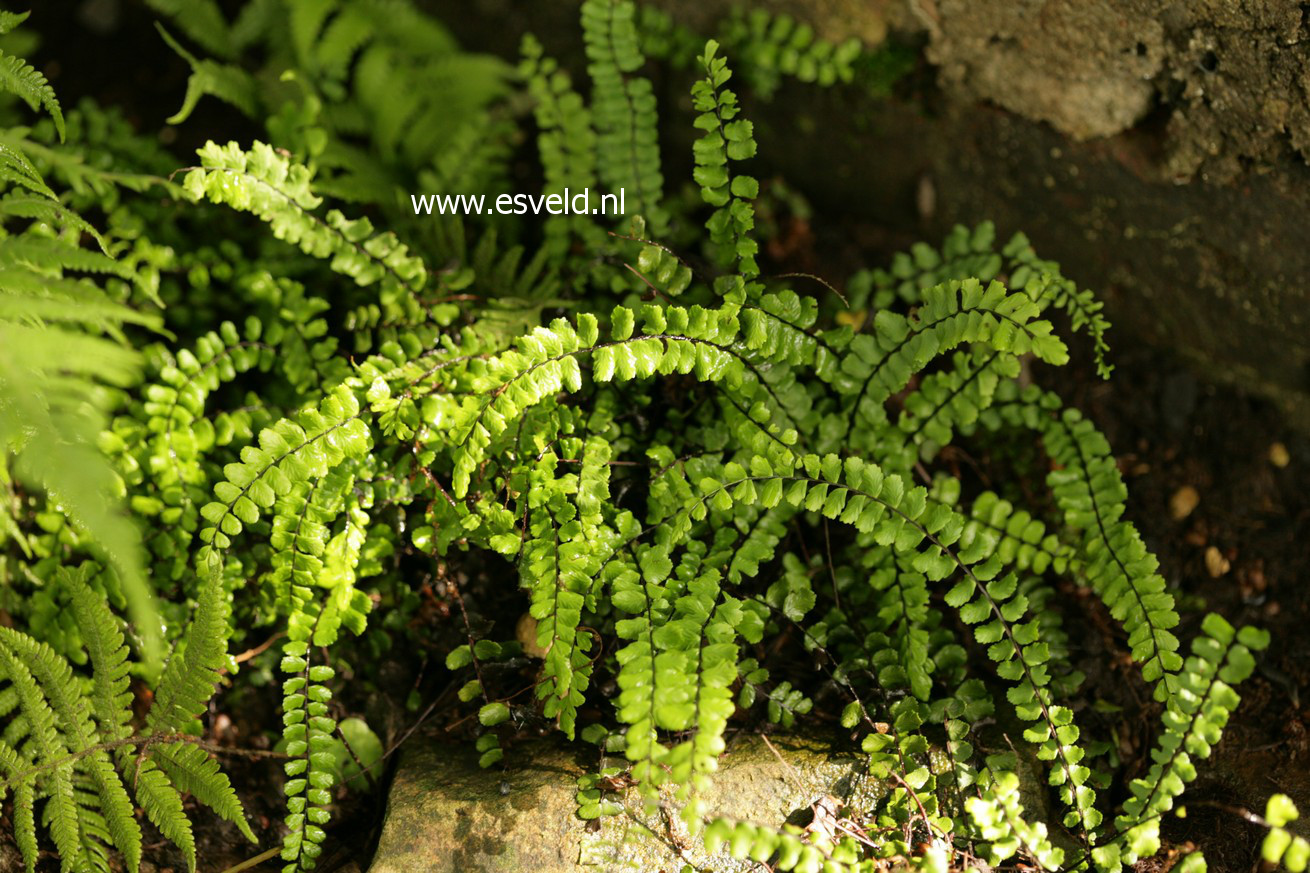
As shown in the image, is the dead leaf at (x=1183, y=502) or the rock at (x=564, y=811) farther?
the dead leaf at (x=1183, y=502)

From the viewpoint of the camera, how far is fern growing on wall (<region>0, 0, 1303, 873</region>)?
2523 mm

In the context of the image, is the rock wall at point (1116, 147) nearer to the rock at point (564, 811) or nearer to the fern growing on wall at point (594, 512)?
the fern growing on wall at point (594, 512)

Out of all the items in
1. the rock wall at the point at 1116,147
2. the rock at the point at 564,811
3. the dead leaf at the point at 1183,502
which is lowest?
the rock at the point at 564,811

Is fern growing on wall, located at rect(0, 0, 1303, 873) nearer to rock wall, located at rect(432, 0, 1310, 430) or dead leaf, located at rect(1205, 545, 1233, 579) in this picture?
dead leaf, located at rect(1205, 545, 1233, 579)

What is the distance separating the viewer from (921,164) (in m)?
3.86

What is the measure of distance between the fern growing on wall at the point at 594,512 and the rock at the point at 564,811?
0.28ft

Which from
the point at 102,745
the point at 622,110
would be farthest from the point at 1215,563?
the point at 102,745

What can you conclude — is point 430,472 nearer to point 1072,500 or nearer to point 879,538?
point 879,538

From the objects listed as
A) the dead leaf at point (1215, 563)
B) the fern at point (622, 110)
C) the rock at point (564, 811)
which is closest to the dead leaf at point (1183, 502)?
the dead leaf at point (1215, 563)

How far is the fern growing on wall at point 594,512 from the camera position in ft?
8.28

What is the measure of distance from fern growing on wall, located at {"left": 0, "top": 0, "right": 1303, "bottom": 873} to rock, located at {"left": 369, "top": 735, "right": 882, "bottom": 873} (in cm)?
9

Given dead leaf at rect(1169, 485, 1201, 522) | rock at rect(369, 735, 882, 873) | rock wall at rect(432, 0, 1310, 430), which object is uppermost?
rock wall at rect(432, 0, 1310, 430)

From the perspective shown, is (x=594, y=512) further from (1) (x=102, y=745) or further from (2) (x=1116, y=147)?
(2) (x=1116, y=147)

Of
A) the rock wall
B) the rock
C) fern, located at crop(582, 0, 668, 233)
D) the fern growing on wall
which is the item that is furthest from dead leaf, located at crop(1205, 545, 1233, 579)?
fern, located at crop(582, 0, 668, 233)
